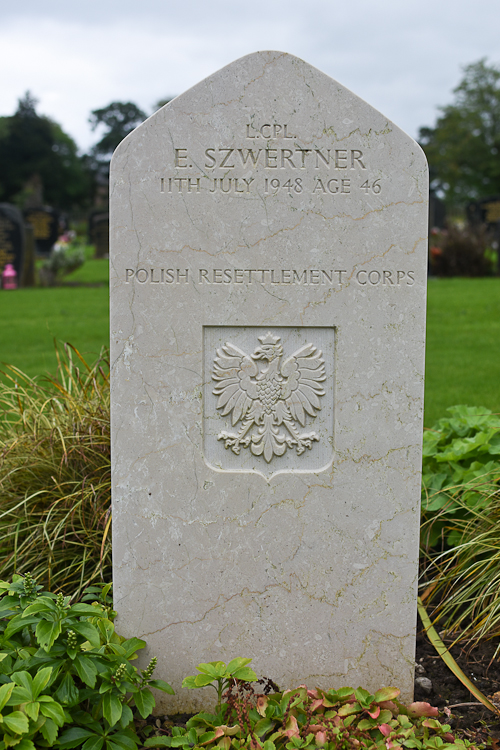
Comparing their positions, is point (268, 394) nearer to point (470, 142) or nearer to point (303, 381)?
point (303, 381)

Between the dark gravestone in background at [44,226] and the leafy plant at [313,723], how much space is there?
22258mm

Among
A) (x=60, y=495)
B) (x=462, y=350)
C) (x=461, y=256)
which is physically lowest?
(x=60, y=495)

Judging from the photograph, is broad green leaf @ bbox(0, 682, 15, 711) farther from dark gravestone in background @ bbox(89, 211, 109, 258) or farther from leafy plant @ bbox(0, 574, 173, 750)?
dark gravestone in background @ bbox(89, 211, 109, 258)

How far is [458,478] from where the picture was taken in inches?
121

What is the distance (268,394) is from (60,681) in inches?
47.5

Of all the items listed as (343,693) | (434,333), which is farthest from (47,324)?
(434,333)

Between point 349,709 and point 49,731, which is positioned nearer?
point 49,731

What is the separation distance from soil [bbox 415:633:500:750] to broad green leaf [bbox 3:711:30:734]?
4.77ft

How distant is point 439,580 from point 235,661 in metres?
1.14

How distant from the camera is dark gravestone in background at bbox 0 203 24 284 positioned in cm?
1505

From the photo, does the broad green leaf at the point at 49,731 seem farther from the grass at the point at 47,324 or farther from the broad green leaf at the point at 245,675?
the grass at the point at 47,324

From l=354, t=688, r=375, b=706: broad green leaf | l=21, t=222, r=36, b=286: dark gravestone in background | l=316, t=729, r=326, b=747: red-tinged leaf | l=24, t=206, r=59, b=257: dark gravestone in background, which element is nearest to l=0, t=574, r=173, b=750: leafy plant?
l=316, t=729, r=326, b=747: red-tinged leaf

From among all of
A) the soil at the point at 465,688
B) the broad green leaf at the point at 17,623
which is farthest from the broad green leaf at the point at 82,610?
the soil at the point at 465,688

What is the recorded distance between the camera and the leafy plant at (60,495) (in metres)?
2.78
